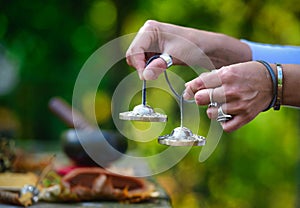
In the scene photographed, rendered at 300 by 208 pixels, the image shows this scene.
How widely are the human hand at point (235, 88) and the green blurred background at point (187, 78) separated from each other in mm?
2230

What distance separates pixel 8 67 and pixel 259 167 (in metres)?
1.89

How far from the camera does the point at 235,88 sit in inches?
70.2

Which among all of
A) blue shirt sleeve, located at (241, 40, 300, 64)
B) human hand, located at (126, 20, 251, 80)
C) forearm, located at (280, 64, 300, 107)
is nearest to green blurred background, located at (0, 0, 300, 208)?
blue shirt sleeve, located at (241, 40, 300, 64)

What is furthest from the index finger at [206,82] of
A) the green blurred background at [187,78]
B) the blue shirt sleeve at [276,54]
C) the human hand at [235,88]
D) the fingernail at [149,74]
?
the green blurred background at [187,78]

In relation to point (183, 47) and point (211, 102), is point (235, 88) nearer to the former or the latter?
point (211, 102)

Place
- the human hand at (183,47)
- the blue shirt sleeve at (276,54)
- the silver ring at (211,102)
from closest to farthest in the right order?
the silver ring at (211,102) → the human hand at (183,47) → the blue shirt sleeve at (276,54)

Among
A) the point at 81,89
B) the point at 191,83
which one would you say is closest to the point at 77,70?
the point at 81,89

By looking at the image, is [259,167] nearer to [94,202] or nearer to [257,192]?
[257,192]

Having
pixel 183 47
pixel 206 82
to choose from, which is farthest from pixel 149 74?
pixel 183 47

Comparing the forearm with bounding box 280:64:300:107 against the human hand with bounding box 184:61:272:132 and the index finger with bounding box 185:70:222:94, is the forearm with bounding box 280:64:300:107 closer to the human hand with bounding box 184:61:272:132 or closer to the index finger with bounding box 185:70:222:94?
the human hand with bounding box 184:61:272:132

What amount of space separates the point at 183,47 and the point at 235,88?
0.43 meters

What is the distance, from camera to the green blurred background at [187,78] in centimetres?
449

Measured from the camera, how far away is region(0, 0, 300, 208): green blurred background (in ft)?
14.7

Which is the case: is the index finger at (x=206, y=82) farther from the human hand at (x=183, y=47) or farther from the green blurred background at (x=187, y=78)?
the green blurred background at (x=187, y=78)
